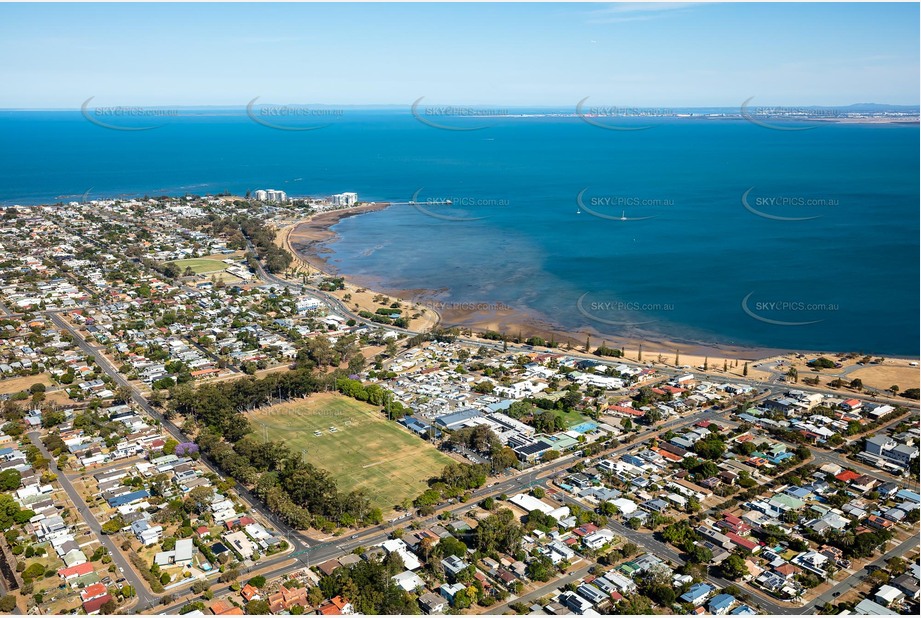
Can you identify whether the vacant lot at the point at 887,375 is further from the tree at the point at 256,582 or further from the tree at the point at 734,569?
the tree at the point at 256,582

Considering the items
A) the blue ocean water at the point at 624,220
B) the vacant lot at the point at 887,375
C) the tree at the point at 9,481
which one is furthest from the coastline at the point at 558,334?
the tree at the point at 9,481

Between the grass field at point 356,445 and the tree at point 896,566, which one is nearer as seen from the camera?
the tree at point 896,566

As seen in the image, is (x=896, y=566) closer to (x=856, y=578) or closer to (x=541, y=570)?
(x=856, y=578)

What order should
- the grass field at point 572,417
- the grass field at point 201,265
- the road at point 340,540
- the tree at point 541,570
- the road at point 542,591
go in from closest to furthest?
the road at point 542,591 < the tree at point 541,570 < the road at point 340,540 < the grass field at point 572,417 < the grass field at point 201,265

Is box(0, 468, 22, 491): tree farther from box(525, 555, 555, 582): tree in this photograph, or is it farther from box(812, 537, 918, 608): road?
box(812, 537, 918, 608): road

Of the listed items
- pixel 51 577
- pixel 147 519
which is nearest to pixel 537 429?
pixel 147 519

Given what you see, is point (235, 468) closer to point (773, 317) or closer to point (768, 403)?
point (768, 403)
